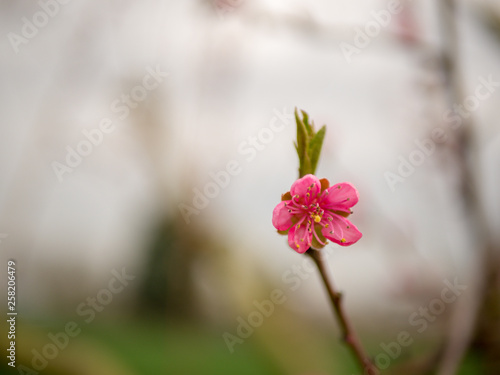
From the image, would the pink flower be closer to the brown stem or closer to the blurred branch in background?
the brown stem

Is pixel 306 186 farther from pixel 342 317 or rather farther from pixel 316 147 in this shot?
pixel 342 317

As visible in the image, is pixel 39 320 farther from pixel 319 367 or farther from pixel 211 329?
pixel 319 367

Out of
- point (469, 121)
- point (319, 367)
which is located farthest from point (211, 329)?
point (469, 121)

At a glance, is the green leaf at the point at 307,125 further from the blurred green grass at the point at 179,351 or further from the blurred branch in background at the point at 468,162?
the blurred green grass at the point at 179,351

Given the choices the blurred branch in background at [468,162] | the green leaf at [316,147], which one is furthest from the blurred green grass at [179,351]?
the green leaf at [316,147]

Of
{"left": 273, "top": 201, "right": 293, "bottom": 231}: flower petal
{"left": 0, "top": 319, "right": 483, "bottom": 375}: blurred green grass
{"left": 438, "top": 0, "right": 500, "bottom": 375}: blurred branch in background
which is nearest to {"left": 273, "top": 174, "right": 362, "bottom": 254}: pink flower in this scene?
{"left": 273, "top": 201, "right": 293, "bottom": 231}: flower petal

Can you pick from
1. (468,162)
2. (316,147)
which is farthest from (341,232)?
(468,162)

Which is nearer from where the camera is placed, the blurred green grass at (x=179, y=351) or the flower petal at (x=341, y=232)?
the flower petal at (x=341, y=232)
